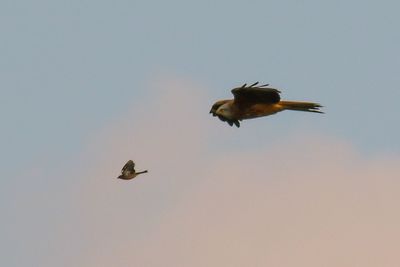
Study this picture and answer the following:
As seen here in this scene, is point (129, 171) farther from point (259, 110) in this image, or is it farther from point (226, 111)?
point (259, 110)

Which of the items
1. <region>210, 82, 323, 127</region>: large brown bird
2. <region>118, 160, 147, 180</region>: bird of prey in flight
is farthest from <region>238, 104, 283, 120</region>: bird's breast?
<region>118, 160, 147, 180</region>: bird of prey in flight

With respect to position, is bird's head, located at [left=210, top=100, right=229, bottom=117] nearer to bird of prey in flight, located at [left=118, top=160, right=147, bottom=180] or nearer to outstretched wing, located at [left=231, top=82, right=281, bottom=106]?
outstretched wing, located at [left=231, top=82, right=281, bottom=106]

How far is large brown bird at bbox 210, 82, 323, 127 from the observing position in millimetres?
45250

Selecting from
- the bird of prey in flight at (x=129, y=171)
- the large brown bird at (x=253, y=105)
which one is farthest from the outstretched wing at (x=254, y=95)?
the bird of prey in flight at (x=129, y=171)

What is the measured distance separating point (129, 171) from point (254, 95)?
10333 millimetres

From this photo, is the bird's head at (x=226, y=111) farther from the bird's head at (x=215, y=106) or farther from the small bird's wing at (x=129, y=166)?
the small bird's wing at (x=129, y=166)

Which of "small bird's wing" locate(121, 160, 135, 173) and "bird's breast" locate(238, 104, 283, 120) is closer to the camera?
"bird's breast" locate(238, 104, 283, 120)

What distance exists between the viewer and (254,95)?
149 feet

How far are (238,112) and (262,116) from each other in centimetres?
99

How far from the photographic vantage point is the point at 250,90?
4531 cm

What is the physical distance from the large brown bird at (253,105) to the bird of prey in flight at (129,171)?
836 cm

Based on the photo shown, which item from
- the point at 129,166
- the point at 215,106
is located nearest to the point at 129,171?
the point at 129,166

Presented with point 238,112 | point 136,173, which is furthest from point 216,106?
point 136,173

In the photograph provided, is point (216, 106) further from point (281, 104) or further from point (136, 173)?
point (136, 173)
